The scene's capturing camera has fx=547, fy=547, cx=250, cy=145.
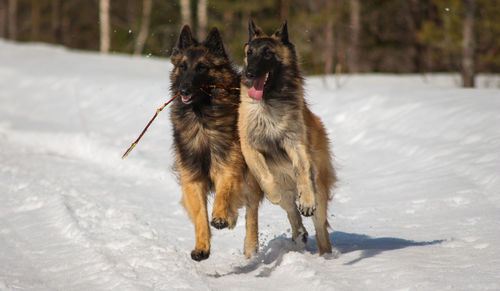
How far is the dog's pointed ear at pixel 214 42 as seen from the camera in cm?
507

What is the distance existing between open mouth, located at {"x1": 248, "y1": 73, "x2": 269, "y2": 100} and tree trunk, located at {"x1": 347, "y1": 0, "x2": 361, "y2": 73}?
1690 cm

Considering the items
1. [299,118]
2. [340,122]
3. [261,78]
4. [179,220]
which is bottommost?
[179,220]

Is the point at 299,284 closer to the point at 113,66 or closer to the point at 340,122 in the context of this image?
the point at 340,122

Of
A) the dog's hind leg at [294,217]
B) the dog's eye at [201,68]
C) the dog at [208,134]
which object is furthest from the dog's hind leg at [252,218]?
the dog's eye at [201,68]

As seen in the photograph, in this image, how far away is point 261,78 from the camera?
4.57 meters

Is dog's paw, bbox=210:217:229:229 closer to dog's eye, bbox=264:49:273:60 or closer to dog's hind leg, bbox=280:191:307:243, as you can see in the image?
dog's hind leg, bbox=280:191:307:243

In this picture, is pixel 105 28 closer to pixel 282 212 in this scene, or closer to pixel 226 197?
pixel 282 212

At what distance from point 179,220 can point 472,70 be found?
10.7 metres

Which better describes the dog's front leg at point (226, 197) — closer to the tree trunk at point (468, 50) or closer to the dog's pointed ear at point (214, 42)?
the dog's pointed ear at point (214, 42)

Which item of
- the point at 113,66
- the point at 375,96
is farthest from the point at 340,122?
the point at 113,66

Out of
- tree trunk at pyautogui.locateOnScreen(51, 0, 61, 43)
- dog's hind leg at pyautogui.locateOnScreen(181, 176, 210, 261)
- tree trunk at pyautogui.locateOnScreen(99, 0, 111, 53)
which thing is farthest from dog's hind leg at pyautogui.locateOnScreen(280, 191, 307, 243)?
tree trunk at pyautogui.locateOnScreen(51, 0, 61, 43)

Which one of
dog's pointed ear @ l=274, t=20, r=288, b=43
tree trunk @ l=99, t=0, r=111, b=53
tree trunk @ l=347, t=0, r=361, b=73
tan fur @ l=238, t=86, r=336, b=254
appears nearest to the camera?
tan fur @ l=238, t=86, r=336, b=254

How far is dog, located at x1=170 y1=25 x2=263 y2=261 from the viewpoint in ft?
15.5

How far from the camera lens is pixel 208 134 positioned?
4883mm
